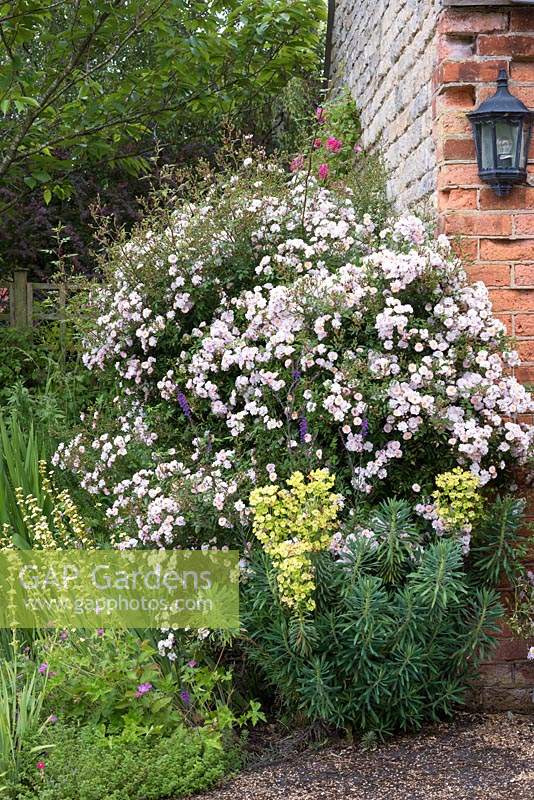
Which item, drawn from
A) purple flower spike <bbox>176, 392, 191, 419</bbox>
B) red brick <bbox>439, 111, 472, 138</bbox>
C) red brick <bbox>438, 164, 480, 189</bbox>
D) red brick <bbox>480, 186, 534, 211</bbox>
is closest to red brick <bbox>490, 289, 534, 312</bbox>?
red brick <bbox>480, 186, 534, 211</bbox>

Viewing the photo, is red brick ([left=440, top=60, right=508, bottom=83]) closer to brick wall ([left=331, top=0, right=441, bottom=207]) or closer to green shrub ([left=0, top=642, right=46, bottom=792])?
brick wall ([left=331, top=0, right=441, bottom=207])

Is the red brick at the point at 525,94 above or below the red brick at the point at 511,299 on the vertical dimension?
above

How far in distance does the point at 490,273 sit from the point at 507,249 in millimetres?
122

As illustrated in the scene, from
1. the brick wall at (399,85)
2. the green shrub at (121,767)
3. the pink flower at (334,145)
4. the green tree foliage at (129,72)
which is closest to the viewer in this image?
the green shrub at (121,767)

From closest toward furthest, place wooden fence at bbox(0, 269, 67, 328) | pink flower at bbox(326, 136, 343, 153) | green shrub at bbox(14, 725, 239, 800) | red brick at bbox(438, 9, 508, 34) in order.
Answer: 1. green shrub at bbox(14, 725, 239, 800)
2. red brick at bbox(438, 9, 508, 34)
3. pink flower at bbox(326, 136, 343, 153)
4. wooden fence at bbox(0, 269, 67, 328)

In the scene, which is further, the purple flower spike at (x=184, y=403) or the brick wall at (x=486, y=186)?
the purple flower spike at (x=184, y=403)

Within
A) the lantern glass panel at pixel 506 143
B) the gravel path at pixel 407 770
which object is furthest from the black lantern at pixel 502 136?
the gravel path at pixel 407 770

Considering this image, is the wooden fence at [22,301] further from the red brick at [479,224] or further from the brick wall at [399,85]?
the red brick at [479,224]

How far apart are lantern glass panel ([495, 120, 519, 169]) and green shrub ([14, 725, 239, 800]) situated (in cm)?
248

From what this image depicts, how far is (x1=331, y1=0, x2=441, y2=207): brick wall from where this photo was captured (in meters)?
4.11

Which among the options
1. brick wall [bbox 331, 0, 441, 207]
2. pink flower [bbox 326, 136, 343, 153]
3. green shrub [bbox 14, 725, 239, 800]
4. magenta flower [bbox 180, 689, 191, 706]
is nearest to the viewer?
green shrub [bbox 14, 725, 239, 800]

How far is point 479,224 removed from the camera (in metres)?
3.79

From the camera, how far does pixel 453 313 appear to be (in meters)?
3.56

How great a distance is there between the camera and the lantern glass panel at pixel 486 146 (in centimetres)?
365
